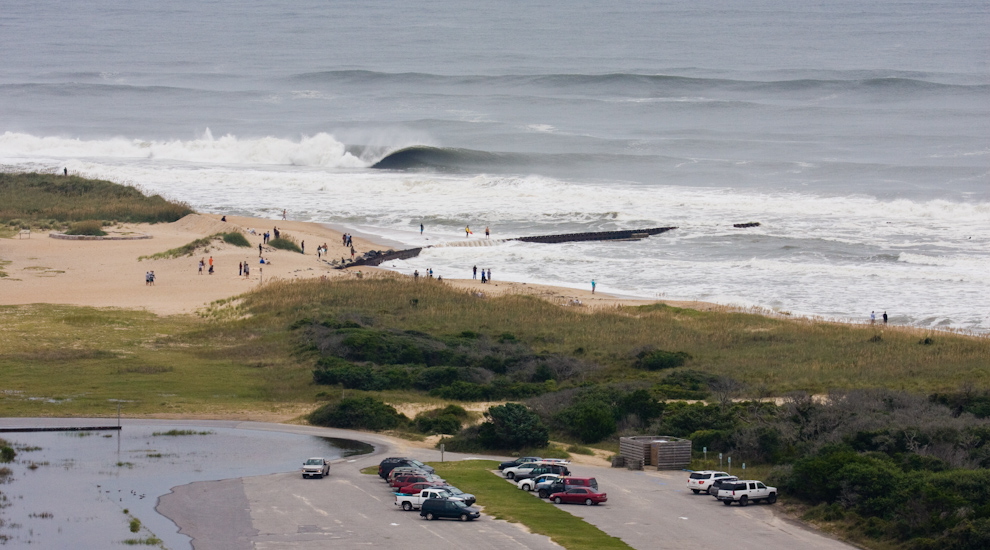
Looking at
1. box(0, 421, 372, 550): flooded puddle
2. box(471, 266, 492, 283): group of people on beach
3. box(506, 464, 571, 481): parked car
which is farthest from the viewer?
box(471, 266, 492, 283): group of people on beach

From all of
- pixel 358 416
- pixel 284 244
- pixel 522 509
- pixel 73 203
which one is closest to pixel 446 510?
pixel 522 509

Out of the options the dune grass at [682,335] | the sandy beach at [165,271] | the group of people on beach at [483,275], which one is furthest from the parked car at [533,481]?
the group of people on beach at [483,275]

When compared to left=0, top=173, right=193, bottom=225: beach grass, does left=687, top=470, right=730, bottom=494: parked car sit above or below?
below

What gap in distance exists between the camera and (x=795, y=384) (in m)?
32.5

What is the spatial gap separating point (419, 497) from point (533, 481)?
3.13 meters

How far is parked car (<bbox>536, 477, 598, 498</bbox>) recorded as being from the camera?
2222 cm

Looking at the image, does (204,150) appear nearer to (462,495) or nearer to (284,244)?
(284,244)

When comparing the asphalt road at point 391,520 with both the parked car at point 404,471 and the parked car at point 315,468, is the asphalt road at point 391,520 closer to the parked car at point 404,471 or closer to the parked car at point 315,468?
the parked car at point 315,468

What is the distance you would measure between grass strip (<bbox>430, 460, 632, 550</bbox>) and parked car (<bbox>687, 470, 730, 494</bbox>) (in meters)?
3.33

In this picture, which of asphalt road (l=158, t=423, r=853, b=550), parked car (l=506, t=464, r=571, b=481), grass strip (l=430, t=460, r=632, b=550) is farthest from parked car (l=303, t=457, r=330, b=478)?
parked car (l=506, t=464, r=571, b=481)

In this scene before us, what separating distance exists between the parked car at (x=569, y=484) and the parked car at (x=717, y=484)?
2.47 m

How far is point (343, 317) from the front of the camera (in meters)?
42.8

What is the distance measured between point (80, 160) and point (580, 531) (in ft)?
292

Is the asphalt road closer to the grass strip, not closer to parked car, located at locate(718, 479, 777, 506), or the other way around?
parked car, located at locate(718, 479, 777, 506)
